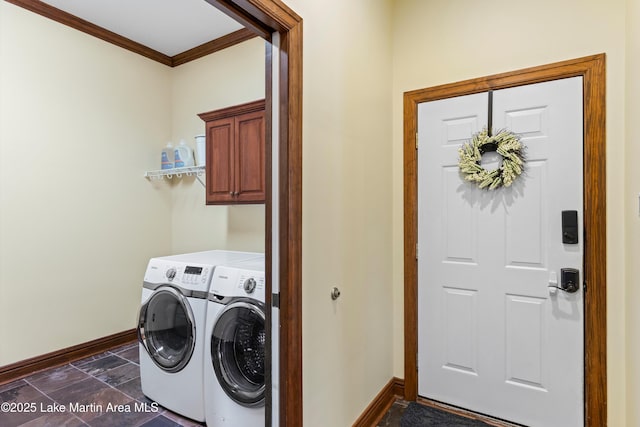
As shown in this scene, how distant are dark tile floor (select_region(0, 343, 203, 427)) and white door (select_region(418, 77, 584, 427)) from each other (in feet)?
5.57

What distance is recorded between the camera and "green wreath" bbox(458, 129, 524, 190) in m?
1.92

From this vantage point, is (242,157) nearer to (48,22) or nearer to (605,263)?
(48,22)

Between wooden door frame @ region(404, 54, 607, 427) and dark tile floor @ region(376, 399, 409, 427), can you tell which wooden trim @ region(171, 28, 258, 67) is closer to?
wooden door frame @ region(404, 54, 607, 427)

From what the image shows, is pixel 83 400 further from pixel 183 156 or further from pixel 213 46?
pixel 213 46

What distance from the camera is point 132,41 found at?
323 cm

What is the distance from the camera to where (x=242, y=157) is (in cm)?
259

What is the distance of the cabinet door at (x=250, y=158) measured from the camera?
2496 mm

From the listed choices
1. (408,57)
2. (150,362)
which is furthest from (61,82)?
(408,57)

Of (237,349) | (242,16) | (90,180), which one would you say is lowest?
(237,349)

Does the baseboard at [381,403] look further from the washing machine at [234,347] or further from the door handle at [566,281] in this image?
the door handle at [566,281]

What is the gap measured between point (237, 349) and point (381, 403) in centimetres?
100

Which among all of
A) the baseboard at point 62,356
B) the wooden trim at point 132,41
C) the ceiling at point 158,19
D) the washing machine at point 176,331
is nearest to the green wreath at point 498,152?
the washing machine at point 176,331

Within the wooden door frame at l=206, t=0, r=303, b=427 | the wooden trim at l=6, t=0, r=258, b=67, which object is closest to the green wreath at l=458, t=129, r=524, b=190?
the wooden door frame at l=206, t=0, r=303, b=427

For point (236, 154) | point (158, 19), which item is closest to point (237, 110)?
point (236, 154)
